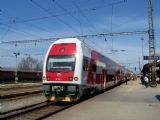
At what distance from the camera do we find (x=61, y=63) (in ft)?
53.9

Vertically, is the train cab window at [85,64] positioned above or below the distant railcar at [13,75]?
above

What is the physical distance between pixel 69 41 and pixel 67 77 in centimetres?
227

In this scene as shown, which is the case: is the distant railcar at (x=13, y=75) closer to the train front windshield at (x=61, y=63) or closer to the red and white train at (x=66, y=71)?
the red and white train at (x=66, y=71)

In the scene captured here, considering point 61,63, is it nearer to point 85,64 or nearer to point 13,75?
point 85,64

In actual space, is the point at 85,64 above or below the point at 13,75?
above

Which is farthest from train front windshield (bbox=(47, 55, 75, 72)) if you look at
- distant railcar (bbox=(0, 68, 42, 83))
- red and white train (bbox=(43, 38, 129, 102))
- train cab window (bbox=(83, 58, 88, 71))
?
distant railcar (bbox=(0, 68, 42, 83))

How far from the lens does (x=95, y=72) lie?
65.7 ft

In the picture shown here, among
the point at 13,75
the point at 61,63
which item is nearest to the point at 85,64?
the point at 61,63

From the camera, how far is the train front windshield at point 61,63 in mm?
16141

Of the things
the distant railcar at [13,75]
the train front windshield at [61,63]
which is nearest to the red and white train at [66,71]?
the train front windshield at [61,63]

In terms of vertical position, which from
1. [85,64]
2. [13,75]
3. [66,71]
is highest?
[85,64]

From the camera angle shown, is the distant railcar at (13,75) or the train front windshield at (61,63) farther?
the distant railcar at (13,75)

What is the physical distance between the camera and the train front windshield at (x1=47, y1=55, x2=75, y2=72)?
16141mm

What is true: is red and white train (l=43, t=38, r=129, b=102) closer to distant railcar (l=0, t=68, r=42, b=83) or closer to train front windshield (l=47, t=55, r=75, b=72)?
train front windshield (l=47, t=55, r=75, b=72)
